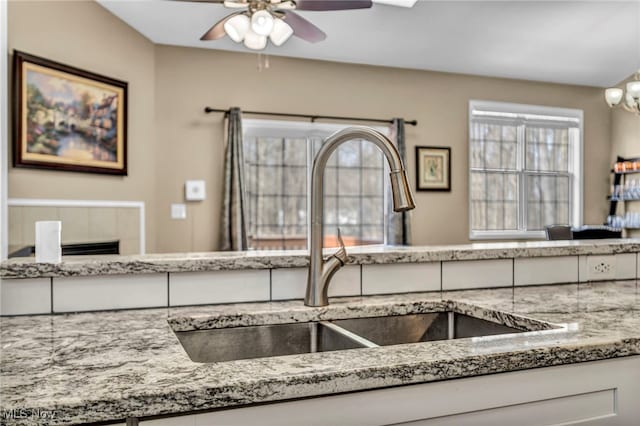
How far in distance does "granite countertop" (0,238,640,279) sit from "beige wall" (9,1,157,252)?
250 centimetres

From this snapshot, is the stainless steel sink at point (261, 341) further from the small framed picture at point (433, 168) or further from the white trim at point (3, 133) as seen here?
the small framed picture at point (433, 168)

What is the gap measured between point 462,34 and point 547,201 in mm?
2454

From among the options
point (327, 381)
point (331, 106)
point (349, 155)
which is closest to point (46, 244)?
point (327, 381)

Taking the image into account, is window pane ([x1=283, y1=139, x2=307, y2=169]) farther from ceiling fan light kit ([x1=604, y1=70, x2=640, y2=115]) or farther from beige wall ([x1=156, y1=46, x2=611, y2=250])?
ceiling fan light kit ([x1=604, y1=70, x2=640, y2=115])

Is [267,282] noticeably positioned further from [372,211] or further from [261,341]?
[372,211]

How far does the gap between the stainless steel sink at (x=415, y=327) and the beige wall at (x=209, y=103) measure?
2.94 metres

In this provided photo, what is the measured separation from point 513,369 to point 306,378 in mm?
362

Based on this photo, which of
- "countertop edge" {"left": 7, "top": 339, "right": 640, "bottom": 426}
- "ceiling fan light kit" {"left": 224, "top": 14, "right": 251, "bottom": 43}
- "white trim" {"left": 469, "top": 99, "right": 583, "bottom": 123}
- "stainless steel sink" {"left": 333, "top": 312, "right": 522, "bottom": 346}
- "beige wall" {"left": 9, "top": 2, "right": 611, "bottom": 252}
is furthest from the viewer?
"white trim" {"left": 469, "top": 99, "right": 583, "bottom": 123}

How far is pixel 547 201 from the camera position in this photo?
6.26 metres

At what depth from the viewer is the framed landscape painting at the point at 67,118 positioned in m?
3.39

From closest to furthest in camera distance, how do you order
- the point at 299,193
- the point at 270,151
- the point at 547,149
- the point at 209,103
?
the point at 209,103, the point at 270,151, the point at 299,193, the point at 547,149

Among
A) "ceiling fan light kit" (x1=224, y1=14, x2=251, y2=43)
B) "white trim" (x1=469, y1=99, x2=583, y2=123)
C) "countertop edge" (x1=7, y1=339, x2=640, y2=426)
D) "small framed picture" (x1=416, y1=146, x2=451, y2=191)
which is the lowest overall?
"countertop edge" (x1=7, y1=339, x2=640, y2=426)

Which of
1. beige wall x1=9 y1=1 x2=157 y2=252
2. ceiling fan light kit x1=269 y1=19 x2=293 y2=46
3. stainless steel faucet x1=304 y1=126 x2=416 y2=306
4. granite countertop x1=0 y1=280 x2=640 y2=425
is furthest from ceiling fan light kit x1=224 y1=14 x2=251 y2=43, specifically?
granite countertop x1=0 y1=280 x2=640 y2=425

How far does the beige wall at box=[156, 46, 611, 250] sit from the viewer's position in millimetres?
4754
